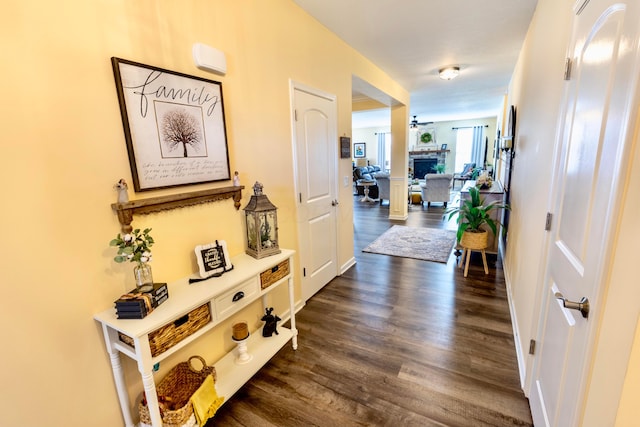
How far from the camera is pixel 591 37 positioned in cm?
105

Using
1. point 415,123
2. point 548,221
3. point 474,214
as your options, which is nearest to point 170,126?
point 548,221

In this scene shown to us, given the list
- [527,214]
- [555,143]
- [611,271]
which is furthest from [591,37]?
[527,214]

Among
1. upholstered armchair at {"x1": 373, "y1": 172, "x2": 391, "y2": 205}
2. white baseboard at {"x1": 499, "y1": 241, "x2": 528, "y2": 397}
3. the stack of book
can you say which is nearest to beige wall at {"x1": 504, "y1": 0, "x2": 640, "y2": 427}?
white baseboard at {"x1": 499, "y1": 241, "x2": 528, "y2": 397}

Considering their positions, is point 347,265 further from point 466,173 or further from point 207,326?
point 466,173

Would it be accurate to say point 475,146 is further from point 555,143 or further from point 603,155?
point 603,155

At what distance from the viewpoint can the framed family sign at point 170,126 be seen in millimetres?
1333

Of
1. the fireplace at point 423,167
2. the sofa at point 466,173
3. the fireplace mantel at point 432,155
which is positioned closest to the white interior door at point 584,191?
the sofa at point 466,173

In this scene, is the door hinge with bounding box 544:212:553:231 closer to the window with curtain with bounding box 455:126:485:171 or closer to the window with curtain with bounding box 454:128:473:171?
the window with curtain with bounding box 455:126:485:171

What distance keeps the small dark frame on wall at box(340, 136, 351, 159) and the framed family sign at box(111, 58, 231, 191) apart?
1636 millimetres

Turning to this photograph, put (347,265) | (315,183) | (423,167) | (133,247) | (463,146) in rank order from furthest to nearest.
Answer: (423,167) < (463,146) < (347,265) < (315,183) < (133,247)

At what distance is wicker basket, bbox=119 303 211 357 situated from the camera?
123 centimetres

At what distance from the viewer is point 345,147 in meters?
3.24

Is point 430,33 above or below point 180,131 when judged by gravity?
above

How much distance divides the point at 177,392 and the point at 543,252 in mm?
2087
